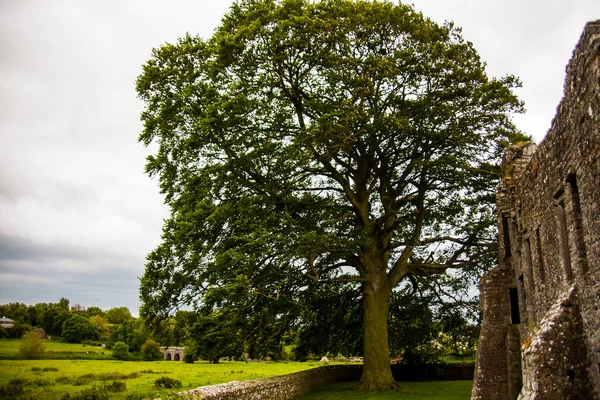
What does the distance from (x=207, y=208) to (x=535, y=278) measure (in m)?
13.1

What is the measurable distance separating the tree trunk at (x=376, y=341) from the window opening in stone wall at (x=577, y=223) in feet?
51.8

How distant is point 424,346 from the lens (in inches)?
1223

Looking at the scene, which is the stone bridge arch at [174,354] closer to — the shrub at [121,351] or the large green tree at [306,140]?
the shrub at [121,351]

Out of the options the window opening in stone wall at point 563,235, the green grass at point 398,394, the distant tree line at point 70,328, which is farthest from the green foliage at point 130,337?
the window opening in stone wall at point 563,235

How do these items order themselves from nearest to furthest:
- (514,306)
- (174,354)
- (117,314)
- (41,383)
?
(514,306), (41,383), (174,354), (117,314)

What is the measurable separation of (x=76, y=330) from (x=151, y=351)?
14168mm

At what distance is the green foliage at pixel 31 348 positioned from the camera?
46781 mm

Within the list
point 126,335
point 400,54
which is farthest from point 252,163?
point 126,335

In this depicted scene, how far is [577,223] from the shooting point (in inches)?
376

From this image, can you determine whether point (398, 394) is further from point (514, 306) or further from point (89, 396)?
point (89, 396)

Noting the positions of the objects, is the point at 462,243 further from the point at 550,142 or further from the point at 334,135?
the point at 550,142

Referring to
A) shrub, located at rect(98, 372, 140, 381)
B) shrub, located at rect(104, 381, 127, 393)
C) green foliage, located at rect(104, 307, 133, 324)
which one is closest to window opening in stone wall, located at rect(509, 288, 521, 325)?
shrub, located at rect(104, 381, 127, 393)

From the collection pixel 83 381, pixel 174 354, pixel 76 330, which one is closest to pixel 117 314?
pixel 76 330

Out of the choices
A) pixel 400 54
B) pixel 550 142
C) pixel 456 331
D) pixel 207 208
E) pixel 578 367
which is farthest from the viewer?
pixel 456 331
